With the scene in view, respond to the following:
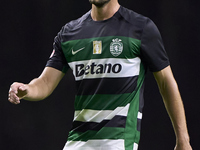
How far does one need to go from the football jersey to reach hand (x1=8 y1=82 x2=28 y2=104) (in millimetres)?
282

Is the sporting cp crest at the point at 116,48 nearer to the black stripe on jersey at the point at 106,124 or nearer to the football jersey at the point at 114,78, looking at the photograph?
the football jersey at the point at 114,78

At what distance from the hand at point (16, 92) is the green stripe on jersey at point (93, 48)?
308 millimetres

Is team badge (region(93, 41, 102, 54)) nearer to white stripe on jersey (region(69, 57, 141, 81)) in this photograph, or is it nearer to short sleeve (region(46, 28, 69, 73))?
white stripe on jersey (region(69, 57, 141, 81))

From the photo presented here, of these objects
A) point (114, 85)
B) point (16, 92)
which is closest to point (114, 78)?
point (114, 85)

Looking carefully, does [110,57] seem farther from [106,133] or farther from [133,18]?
[106,133]

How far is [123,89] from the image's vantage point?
227cm

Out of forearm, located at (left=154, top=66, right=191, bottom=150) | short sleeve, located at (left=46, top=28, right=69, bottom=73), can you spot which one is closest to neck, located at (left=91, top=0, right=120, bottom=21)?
short sleeve, located at (left=46, top=28, right=69, bottom=73)

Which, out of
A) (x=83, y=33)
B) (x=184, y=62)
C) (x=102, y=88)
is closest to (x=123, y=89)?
(x=102, y=88)

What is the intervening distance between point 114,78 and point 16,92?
0.46 m

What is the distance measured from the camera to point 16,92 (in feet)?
6.76

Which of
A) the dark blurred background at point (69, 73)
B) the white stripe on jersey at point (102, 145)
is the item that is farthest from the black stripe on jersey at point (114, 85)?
the dark blurred background at point (69, 73)

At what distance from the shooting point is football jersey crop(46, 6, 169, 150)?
7.41ft

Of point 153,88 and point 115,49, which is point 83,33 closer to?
point 115,49

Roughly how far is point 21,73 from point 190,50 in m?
1.32
